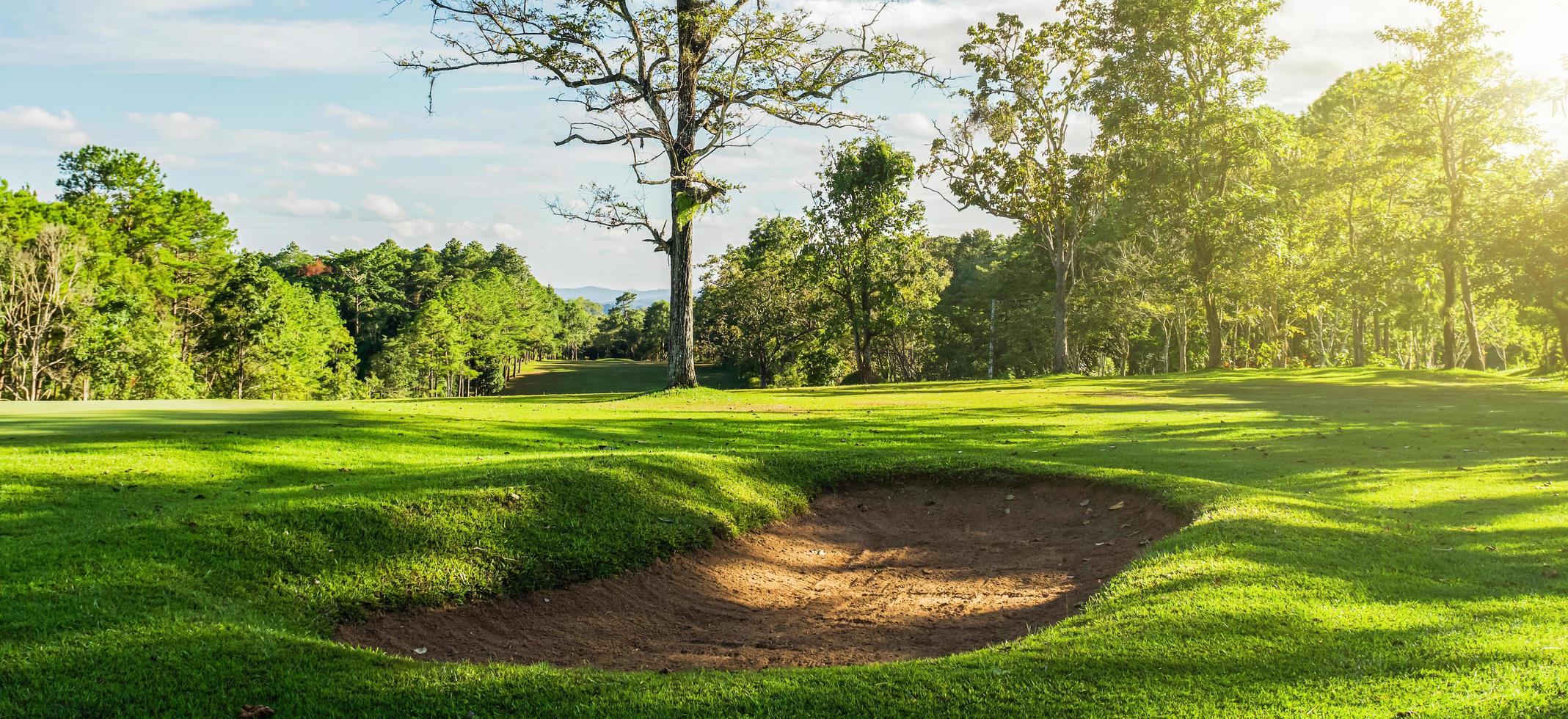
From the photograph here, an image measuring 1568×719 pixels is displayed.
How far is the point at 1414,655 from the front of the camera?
5.55 m

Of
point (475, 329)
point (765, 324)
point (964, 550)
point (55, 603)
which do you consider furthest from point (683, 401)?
point (475, 329)

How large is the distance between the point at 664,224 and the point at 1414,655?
2317 centimetres

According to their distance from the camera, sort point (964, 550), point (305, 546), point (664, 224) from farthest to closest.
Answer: point (664, 224) < point (964, 550) < point (305, 546)

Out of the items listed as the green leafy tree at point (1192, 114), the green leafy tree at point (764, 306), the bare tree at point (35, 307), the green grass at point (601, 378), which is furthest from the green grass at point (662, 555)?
the green grass at point (601, 378)

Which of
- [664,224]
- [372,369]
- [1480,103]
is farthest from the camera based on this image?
[372,369]

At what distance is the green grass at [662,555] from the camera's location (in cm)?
492

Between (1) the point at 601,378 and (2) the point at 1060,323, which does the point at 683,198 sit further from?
(1) the point at 601,378

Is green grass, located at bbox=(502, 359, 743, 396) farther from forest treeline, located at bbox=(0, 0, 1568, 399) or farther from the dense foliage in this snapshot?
the dense foliage

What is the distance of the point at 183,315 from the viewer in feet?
181

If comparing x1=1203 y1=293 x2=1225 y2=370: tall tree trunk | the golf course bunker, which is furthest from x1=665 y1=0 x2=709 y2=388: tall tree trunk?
x1=1203 y1=293 x2=1225 y2=370: tall tree trunk

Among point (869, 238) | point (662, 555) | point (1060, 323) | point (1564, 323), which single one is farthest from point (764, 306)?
point (662, 555)

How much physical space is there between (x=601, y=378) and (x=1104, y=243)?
189 feet

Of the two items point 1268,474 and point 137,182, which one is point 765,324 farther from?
point 1268,474

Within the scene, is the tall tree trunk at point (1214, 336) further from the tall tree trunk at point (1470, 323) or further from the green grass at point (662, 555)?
the green grass at point (662, 555)
